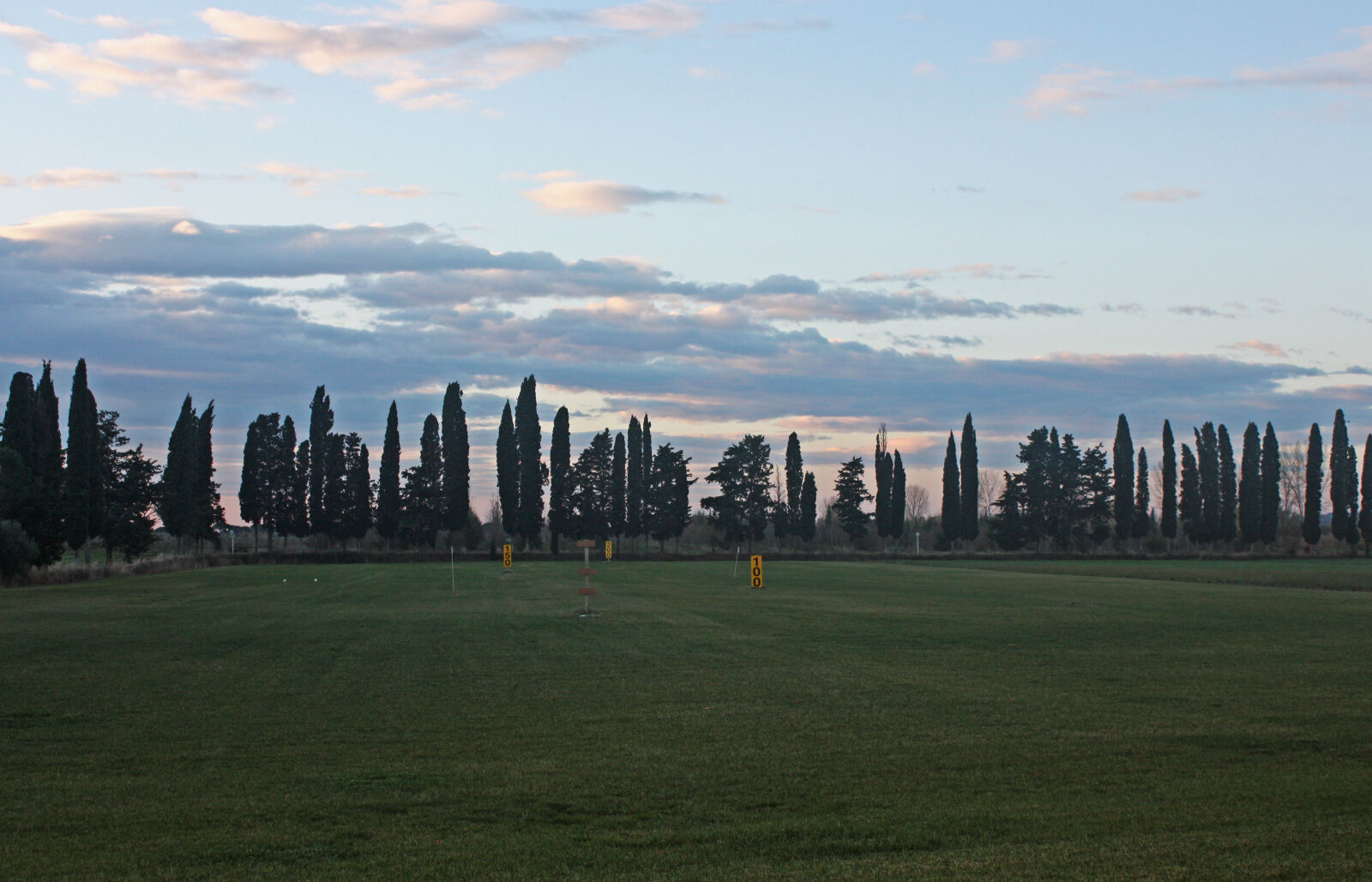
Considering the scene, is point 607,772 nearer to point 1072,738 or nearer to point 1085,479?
point 1072,738

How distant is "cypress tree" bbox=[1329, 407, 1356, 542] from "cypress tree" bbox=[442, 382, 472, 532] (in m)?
73.2

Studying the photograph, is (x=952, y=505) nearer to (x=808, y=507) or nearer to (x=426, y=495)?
(x=808, y=507)

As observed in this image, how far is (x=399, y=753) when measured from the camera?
10.2 meters

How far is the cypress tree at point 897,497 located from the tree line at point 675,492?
0.45ft

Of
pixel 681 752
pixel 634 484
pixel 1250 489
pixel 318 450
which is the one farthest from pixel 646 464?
pixel 681 752

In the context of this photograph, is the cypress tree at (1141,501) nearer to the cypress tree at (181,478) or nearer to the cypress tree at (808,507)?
the cypress tree at (808,507)

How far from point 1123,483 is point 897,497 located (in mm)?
19020

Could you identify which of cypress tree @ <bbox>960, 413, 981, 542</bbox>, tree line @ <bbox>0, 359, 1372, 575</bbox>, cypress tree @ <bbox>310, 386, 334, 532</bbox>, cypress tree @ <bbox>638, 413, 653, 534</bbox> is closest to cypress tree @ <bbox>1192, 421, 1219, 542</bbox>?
tree line @ <bbox>0, 359, 1372, 575</bbox>

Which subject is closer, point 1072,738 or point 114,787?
point 114,787

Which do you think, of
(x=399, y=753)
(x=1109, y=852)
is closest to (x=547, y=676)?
(x=399, y=753)

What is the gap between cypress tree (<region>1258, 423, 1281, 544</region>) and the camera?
96.7 metres

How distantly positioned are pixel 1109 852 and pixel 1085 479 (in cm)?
9971

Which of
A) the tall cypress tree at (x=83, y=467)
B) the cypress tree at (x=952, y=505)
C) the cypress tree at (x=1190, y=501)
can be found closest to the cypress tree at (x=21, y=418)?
the tall cypress tree at (x=83, y=467)

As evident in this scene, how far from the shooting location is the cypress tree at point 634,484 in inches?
3752
